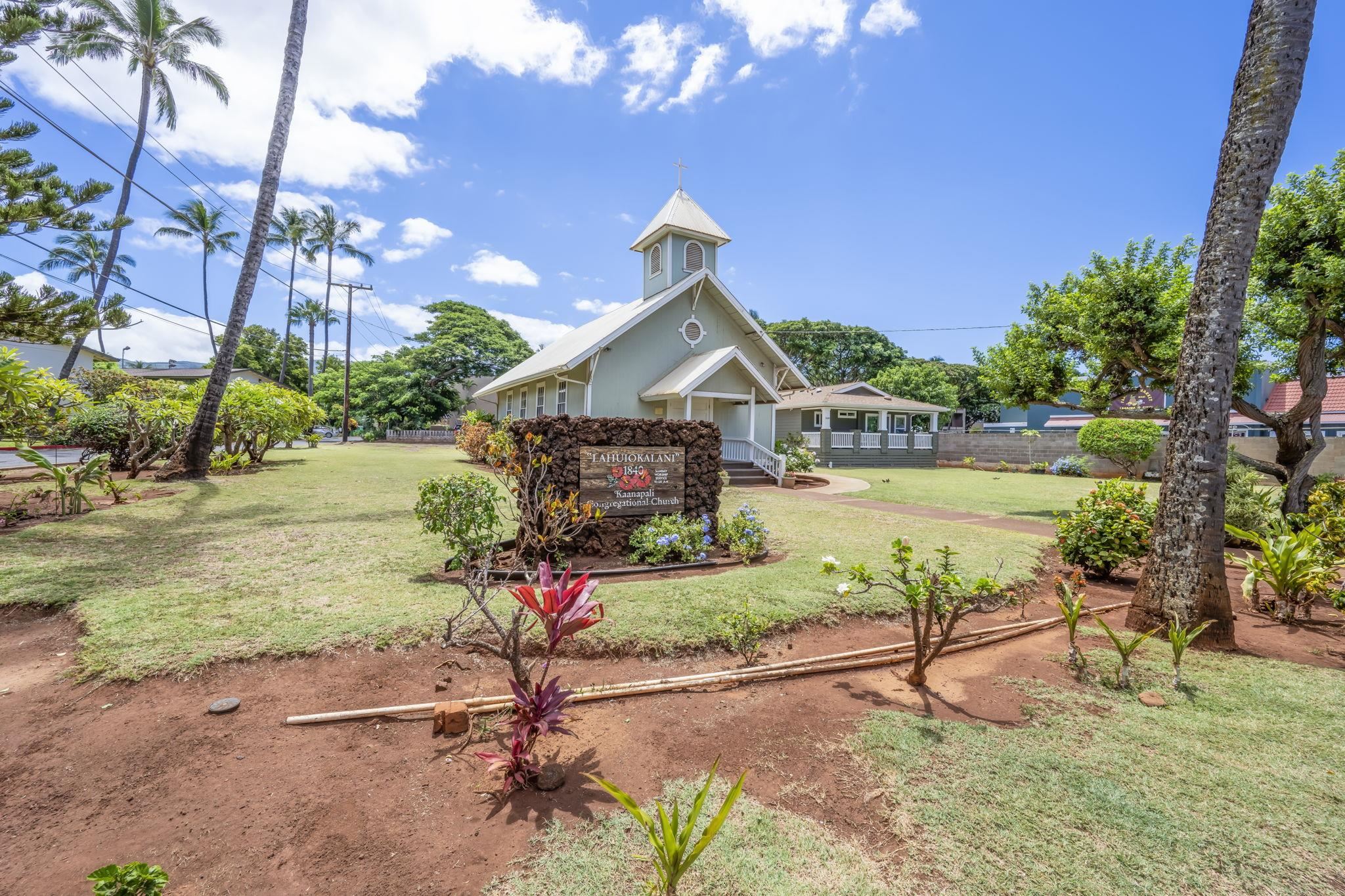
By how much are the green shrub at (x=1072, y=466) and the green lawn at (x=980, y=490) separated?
706mm

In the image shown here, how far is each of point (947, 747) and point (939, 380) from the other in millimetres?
46532

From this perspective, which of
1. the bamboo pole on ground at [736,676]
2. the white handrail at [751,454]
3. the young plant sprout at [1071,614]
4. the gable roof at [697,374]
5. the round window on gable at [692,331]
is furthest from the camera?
the round window on gable at [692,331]

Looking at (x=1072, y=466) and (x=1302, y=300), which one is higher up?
(x=1302, y=300)

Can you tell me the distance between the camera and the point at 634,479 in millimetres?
6789

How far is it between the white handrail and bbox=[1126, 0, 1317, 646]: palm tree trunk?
12.2 metres

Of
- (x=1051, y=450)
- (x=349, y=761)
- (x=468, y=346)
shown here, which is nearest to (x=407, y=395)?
(x=468, y=346)

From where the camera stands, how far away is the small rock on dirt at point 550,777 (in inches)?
101

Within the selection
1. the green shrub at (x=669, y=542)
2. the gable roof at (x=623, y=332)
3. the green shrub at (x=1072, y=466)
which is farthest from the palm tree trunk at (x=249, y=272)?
the green shrub at (x=1072, y=466)

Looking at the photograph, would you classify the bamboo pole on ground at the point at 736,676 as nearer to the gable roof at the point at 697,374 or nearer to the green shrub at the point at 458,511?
the green shrub at the point at 458,511

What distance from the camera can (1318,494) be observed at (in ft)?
22.5

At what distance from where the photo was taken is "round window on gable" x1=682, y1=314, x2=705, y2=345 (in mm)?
18219

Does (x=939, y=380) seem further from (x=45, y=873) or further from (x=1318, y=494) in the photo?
(x=45, y=873)

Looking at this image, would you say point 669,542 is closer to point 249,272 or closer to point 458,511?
point 458,511

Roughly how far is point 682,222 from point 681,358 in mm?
4614
